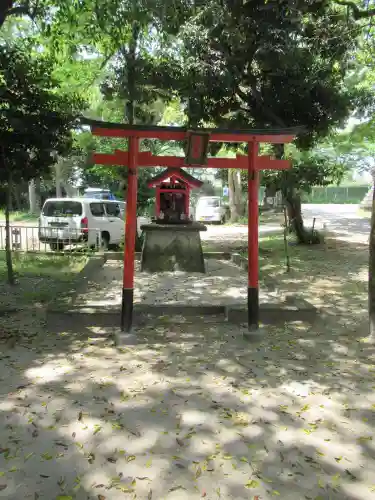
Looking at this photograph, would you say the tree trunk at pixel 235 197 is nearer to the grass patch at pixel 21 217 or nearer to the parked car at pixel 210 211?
the parked car at pixel 210 211

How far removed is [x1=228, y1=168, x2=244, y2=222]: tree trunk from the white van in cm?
1263

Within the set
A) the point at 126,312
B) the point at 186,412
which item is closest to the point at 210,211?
the point at 126,312

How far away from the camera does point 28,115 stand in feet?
24.8

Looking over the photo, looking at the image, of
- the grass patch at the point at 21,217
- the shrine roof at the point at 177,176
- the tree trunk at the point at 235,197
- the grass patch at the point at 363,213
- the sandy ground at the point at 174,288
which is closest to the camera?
the sandy ground at the point at 174,288

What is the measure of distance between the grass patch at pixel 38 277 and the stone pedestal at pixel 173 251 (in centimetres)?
185

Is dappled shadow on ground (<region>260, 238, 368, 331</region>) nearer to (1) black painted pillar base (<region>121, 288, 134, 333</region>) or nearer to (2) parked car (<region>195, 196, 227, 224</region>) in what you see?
(1) black painted pillar base (<region>121, 288, 134, 333</region>)

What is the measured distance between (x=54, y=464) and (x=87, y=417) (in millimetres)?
674

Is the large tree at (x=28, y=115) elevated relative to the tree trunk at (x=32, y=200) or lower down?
elevated

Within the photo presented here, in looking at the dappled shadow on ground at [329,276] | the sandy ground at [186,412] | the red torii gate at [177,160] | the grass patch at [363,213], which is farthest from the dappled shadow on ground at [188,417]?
the grass patch at [363,213]

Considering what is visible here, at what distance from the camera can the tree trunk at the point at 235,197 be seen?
25173 millimetres

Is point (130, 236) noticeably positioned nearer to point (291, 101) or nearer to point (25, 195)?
point (291, 101)

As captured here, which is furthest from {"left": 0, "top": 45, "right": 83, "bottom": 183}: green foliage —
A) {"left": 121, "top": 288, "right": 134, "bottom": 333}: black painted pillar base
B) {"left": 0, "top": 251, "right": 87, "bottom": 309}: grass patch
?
{"left": 121, "top": 288, "right": 134, "bottom": 333}: black painted pillar base

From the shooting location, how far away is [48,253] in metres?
12.0

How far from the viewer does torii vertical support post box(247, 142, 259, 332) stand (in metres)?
6.00
